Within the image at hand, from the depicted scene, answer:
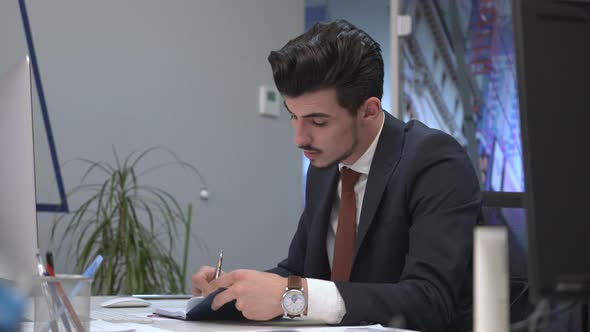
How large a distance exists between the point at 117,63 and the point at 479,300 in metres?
2.66

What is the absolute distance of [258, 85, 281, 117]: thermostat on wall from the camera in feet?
12.6

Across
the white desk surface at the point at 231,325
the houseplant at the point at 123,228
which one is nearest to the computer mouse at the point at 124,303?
the white desk surface at the point at 231,325

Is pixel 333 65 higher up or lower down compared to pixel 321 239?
higher up

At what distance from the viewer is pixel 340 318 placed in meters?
1.46

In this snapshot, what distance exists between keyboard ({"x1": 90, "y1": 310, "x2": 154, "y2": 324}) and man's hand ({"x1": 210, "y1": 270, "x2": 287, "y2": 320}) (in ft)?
0.43

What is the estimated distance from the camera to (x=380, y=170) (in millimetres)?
1785

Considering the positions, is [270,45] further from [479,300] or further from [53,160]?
[479,300]

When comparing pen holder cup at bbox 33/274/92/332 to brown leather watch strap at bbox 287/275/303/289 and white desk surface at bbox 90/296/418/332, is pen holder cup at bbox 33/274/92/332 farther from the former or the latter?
brown leather watch strap at bbox 287/275/303/289

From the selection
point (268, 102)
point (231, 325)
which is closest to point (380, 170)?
point (231, 325)

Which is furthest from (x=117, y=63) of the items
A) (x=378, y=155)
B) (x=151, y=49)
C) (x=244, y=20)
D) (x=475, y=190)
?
(x=475, y=190)

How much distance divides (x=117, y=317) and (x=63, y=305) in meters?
0.46

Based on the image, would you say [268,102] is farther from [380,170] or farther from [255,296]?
[255,296]

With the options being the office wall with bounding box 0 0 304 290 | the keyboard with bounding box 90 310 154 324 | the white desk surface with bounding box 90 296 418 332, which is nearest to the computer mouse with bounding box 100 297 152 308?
the keyboard with bounding box 90 310 154 324

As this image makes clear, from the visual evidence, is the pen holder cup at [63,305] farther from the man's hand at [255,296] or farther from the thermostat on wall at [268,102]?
the thermostat on wall at [268,102]
